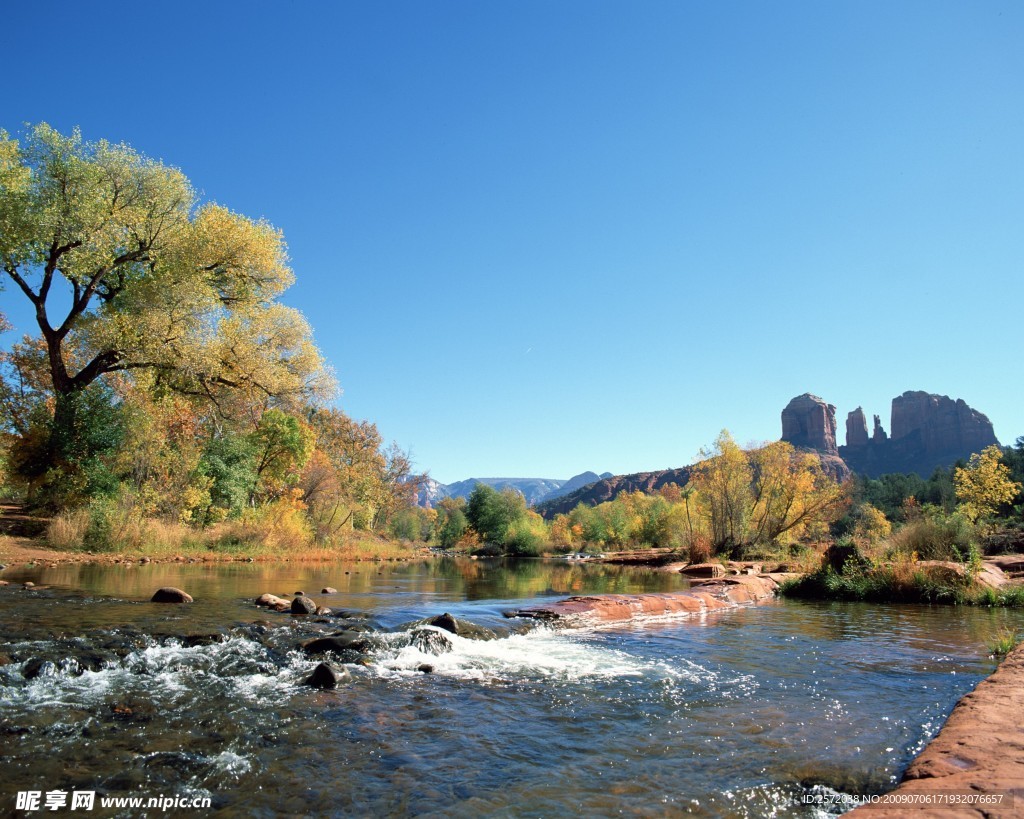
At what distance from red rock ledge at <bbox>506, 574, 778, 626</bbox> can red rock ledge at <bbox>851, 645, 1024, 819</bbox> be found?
6866 millimetres


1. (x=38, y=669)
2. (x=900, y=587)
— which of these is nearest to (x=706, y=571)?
(x=900, y=587)

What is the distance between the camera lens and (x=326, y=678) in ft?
19.1

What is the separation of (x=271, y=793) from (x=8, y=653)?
4.42 m

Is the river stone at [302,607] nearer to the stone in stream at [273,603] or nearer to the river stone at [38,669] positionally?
the stone in stream at [273,603]

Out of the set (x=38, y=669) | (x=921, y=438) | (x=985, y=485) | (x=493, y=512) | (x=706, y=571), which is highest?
(x=921, y=438)

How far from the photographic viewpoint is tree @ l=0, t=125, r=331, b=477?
16.2m

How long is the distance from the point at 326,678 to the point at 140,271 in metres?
18.3

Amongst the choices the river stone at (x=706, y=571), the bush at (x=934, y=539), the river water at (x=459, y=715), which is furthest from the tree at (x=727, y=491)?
the river water at (x=459, y=715)

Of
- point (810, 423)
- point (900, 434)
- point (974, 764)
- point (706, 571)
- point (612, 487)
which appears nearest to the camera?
point (974, 764)

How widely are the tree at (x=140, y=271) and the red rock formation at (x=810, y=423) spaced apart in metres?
184

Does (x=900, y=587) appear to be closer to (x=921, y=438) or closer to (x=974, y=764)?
(x=974, y=764)

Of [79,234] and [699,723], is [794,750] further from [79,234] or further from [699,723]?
[79,234]

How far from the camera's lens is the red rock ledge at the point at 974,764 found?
8.61 feet

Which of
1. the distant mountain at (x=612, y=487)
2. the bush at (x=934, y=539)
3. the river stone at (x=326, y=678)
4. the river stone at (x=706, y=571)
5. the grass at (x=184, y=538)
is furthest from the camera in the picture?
the distant mountain at (x=612, y=487)
